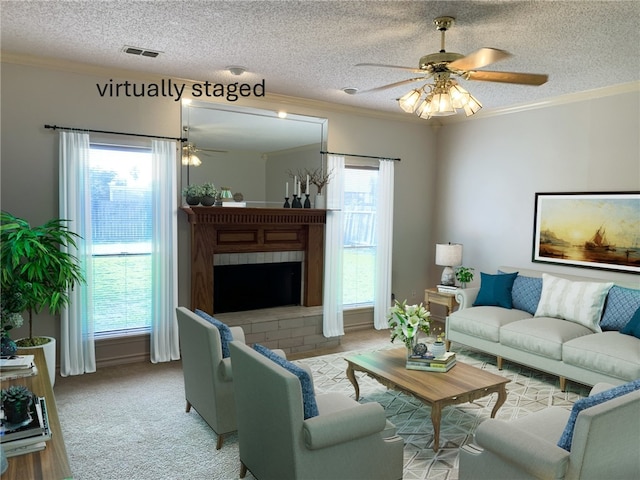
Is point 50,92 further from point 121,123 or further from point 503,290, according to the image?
point 503,290

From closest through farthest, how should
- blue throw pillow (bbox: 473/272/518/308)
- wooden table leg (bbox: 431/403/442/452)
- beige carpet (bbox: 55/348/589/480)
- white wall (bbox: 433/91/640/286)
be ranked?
beige carpet (bbox: 55/348/589/480) < wooden table leg (bbox: 431/403/442/452) < white wall (bbox: 433/91/640/286) < blue throw pillow (bbox: 473/272/518/308)

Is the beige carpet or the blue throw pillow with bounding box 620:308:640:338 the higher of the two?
the blue throw pillow with bounding box 620:308:640:338

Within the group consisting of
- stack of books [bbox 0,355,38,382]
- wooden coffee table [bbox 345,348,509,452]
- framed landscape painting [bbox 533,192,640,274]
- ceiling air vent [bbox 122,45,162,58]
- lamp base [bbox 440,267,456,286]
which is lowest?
wooden coffee table [bbox 345,348,509,452]

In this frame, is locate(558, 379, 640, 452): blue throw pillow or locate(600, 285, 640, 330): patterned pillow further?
locate(600, 285, 640, 330): patterned pillow

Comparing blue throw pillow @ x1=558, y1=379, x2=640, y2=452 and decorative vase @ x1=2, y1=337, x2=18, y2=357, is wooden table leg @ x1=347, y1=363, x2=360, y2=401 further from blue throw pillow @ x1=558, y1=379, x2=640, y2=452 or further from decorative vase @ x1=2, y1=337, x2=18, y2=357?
decorative vase @ x1=2, y1=337, x2=18, y2=357

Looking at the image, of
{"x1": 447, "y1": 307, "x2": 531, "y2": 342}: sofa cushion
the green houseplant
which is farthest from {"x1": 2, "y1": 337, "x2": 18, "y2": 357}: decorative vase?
{"x1": 447, "y1": 307, "x2": 531, "y2": 342}: sofa cushion

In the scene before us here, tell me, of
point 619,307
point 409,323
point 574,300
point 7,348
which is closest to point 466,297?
point 574,300

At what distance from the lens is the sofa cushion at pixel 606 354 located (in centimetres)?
367

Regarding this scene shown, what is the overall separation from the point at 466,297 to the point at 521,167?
1684 mm

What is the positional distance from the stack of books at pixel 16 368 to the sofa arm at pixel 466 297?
160 inches

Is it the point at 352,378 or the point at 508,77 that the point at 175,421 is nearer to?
the point at 352,378

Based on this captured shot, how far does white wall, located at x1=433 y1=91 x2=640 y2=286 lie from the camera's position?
4.81 m

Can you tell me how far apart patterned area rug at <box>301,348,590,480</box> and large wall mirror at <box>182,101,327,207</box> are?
1986mm

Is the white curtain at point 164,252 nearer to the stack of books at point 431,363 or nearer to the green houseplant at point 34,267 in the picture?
the green houseplant at point 34,267
